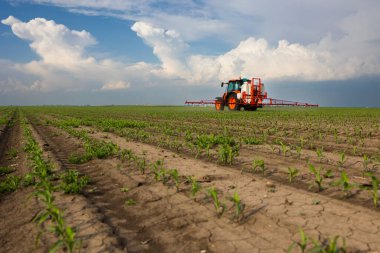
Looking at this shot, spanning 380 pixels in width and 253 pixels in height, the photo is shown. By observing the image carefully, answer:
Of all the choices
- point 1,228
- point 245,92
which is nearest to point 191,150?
point 1,228

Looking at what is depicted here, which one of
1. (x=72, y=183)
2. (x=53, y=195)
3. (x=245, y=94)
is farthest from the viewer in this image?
(x=245, y=94)

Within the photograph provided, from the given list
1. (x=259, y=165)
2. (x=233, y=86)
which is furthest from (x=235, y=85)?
(x=259, y=165)

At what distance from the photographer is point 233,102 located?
32.3 m

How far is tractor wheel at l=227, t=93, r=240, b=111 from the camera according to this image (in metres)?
31.8

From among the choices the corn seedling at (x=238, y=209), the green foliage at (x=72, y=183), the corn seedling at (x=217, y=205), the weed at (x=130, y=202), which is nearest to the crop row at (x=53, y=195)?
the green foliage at (x=72, y=183)

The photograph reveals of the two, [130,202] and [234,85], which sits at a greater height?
[234,85]

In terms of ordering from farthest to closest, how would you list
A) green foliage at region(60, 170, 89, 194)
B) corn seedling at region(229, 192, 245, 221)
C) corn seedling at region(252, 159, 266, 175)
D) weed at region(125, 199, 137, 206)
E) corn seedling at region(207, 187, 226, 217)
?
1. corn seedling at region(252, 159, 266, 175)
2. green foliage at region(60, 170, 89, 194)
3. weed at region(125, 199, 137, 206)
4. corn seedling at region(207, 187, 226, 217)
5. corn seedling at region(229, 192, 245, 221)

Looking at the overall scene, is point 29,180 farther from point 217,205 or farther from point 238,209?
point 238,209

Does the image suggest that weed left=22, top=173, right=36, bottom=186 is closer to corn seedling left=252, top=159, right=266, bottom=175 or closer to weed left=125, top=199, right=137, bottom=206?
weed left=125, top=199, right=137, bottom=206

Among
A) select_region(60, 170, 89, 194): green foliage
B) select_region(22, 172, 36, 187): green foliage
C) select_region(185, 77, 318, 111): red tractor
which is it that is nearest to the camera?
select_region(60, 170, 89, 194): green foliage

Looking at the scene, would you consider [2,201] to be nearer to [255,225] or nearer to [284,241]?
[255,225]

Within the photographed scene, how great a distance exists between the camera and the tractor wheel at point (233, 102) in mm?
31836

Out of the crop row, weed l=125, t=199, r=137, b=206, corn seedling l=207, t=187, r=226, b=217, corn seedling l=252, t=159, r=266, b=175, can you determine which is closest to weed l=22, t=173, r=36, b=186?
the crop row

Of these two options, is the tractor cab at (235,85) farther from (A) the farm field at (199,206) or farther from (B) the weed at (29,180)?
(B) the weed at (29,180)
